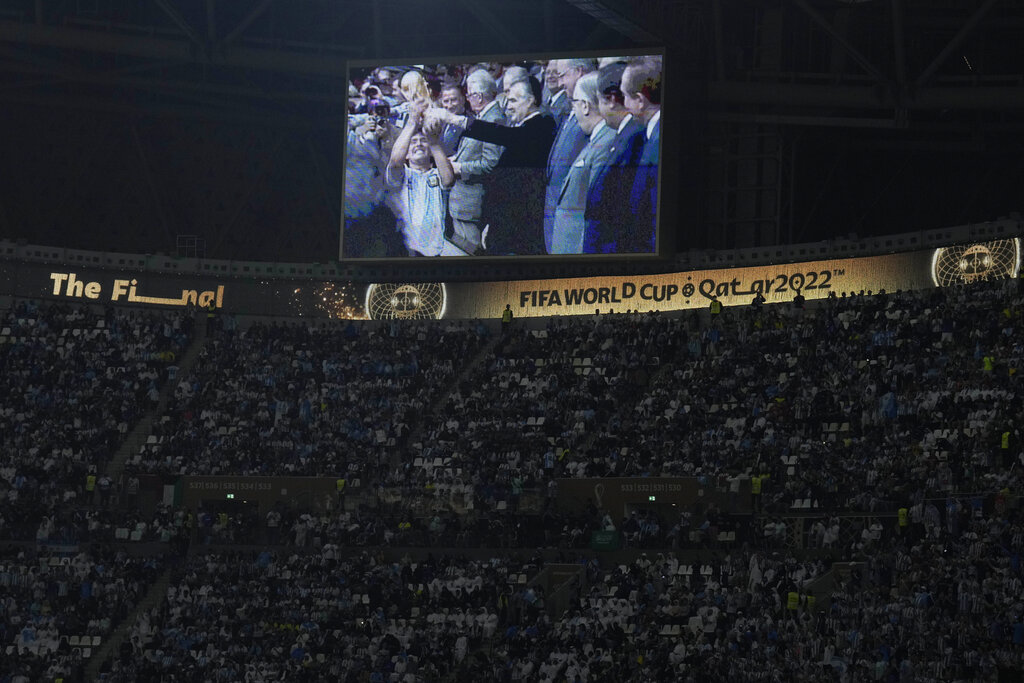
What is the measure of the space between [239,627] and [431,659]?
18.8 feet

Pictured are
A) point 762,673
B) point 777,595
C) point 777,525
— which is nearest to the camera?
point 762,673

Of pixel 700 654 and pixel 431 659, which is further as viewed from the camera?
pixel 431 659

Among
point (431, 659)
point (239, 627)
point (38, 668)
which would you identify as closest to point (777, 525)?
point (431, 659)

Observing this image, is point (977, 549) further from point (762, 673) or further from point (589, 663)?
point (589, 663)

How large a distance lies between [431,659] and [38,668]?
10632 millimetres

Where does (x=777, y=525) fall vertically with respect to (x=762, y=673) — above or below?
above

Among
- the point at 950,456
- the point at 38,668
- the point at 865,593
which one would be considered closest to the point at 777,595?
the point at 865,593

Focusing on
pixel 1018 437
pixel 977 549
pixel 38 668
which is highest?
pixel 1018 437

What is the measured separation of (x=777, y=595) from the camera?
45.8m

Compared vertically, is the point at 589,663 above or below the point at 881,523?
below

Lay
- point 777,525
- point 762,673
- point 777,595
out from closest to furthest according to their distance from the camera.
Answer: point 762,673
point 777,595
point 777,525

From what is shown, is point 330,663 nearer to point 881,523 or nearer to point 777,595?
point 777,595

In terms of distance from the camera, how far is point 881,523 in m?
47.7

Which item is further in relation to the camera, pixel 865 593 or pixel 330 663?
pixel 330 663
